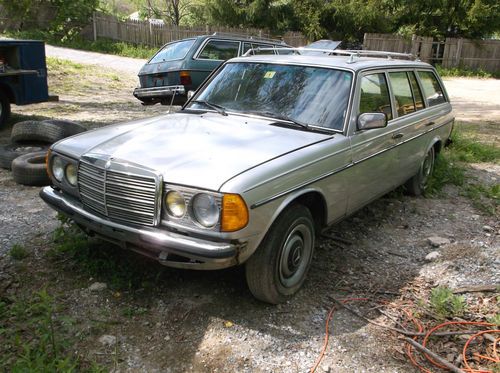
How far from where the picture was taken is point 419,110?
552 centimetres

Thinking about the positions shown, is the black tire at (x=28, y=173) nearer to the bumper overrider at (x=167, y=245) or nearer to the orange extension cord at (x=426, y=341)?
the bumper overrider at (x=167, y=245)

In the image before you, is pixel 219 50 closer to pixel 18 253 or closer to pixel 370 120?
pixel 370 120

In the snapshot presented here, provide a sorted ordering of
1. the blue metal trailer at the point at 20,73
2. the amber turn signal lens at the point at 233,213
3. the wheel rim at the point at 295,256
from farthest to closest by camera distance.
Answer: the blue metal trailer at the point at 20,73 → the wheel rim at the point at 295,256 → the amber turn signal lens at the point at 233,213

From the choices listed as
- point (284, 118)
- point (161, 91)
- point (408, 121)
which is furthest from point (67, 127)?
point (408, 121)

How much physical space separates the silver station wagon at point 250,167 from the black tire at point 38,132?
2.78 meters

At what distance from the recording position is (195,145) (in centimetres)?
350

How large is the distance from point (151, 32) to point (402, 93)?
73.9 ft

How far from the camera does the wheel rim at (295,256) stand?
137 inches

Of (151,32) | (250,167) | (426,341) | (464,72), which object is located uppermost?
(151,32)

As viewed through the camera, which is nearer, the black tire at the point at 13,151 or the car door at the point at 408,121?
the car door at the point at 408,121

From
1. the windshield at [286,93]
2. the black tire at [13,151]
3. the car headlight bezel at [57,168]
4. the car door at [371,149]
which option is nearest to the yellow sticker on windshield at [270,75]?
the windshield at [286,93]

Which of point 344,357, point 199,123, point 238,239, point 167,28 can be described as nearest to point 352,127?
point 199,123

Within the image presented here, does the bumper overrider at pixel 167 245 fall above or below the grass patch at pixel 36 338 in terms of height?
above

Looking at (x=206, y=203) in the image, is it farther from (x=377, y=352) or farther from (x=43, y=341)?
(x=377, y=352)
